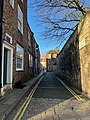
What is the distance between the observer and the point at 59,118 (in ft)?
17.1

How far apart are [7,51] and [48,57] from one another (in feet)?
227

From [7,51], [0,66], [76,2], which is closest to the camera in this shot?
[0,66]

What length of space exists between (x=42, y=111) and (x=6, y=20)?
5.66 metres

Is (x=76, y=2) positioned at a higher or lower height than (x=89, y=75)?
higher

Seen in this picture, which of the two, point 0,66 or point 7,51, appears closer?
point 0,66

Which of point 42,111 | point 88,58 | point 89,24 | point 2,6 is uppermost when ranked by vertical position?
point 2,6

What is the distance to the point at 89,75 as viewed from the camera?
27.6 feet

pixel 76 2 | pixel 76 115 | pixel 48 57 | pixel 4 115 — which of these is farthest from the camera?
pixel 48 57

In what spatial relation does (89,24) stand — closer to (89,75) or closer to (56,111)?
(89,75)

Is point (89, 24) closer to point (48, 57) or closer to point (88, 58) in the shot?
point (88, 58)

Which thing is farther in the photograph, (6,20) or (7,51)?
(7,51)

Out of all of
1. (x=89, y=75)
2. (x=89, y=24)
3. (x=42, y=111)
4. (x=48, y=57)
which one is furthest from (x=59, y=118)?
(x=48, y=57)

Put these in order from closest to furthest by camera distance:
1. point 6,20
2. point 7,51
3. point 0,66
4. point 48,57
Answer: point 0,66 → point 6,20 → point 7,51 → point 48,57

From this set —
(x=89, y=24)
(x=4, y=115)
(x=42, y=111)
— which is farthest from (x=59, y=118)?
(x=89, y=24)
